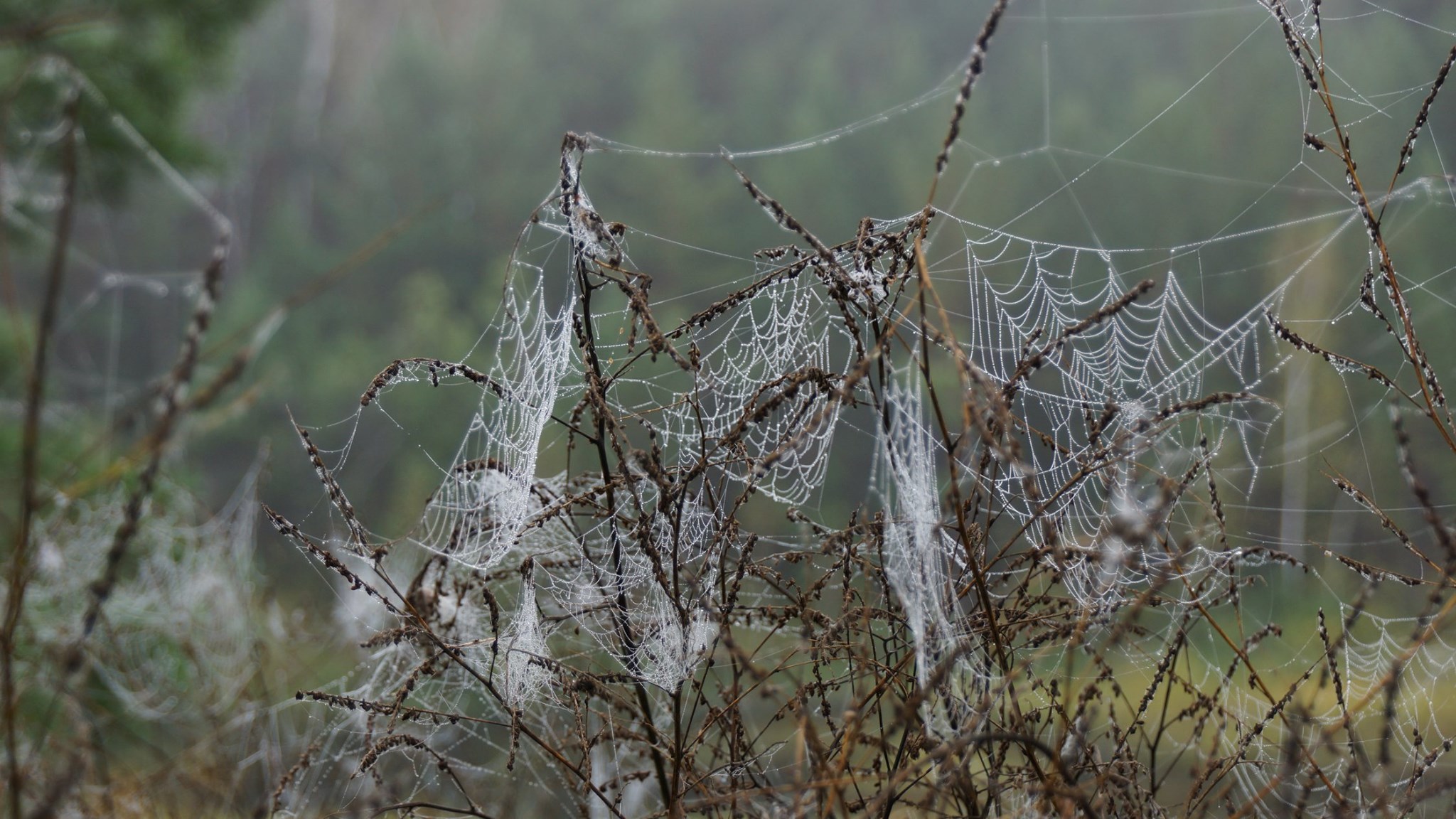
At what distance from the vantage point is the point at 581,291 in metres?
1.18

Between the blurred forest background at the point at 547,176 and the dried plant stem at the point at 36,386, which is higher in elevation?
the blurred forest background at the point at 547,176

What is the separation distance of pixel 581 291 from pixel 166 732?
10.3 m

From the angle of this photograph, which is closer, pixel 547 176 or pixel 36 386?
pixel 36 386

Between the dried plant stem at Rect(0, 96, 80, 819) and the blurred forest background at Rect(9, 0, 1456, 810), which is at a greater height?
the blurred forest background at Rect(9, 0, 1456, 810)

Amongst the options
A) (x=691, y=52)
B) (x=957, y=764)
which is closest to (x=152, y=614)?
(x=957, y=764)

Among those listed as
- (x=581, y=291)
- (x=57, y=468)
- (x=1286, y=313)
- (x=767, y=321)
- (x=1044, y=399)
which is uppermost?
(x=1286, y=313)

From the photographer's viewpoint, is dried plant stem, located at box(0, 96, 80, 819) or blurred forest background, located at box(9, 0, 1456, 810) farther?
blurred forest background, located at box(9, 0, 1456, 810)

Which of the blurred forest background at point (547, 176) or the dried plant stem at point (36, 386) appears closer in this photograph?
the dried plant stem at point (36, 386)

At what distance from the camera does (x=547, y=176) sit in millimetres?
23344

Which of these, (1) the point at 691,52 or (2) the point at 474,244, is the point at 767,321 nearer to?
(2) the point at 474,244

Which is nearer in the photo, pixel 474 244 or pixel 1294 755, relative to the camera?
pixel 1294 755

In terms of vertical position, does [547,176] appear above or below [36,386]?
above

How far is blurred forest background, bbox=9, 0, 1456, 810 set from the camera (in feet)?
23.5

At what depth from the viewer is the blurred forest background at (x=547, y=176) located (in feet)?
23.5
